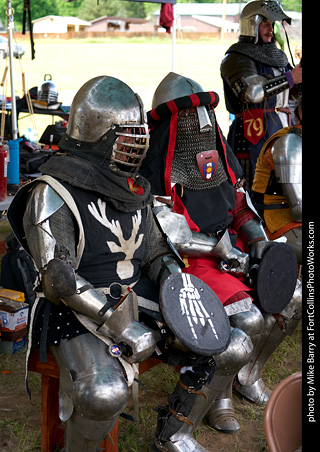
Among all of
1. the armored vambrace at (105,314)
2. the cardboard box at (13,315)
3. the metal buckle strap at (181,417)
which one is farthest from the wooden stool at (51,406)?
the cardboard box at (13,315)

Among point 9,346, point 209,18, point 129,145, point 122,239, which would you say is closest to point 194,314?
point 122,239

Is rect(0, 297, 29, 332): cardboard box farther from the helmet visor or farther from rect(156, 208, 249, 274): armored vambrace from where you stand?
the helmet visor

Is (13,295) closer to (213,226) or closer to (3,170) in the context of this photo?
(3,170)

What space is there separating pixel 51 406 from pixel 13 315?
1.14 metres

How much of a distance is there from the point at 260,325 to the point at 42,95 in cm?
708

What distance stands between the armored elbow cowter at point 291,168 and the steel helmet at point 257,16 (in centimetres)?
171

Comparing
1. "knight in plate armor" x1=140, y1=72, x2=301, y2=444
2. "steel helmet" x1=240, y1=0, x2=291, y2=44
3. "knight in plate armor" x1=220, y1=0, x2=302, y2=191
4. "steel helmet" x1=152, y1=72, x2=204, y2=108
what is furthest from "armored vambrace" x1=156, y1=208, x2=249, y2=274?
"steel helmet" x1=240, y1=0, x2=291, y2=44

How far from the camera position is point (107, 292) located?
279cm

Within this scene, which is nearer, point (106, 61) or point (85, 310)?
point (85, 310)

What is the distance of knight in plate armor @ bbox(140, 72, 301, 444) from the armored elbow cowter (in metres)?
0.57

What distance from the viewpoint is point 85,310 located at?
2508mm
